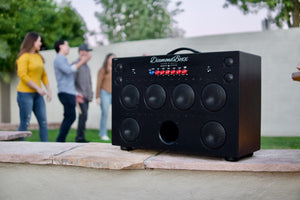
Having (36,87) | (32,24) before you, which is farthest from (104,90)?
(32,24)

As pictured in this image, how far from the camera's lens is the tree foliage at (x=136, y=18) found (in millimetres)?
18344

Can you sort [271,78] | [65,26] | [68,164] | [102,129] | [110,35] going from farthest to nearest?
[110,35] < [65,26] < [271,78] < [102,129] < [68,164]

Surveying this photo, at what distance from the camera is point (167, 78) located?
1302 mm

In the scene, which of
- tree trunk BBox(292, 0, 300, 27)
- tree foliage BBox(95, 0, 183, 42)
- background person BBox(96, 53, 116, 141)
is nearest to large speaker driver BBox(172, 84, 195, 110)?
background person BBox(96, 53, 116, 141)

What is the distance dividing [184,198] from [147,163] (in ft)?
0.62

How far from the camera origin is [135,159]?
1.33 meters

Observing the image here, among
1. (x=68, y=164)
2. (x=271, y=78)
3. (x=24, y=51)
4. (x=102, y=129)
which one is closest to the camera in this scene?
(x=68, y=164)

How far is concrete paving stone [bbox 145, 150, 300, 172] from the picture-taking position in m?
1.18

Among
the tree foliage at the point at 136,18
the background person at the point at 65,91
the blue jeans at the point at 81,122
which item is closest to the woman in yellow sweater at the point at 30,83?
the background person at the point at 65,91

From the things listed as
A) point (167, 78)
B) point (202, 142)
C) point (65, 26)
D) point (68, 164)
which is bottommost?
point (68, 164)

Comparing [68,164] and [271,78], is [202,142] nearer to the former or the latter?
[68,164]

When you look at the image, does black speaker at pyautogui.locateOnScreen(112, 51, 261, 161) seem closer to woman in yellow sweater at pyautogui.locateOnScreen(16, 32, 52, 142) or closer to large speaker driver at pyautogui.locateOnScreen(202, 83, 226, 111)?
large speaker driver at pyautogui.locateOnScreen(202, 83, 226, 111)

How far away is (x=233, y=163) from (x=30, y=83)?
235 cm

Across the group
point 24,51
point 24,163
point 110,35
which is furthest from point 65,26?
point 24,163
